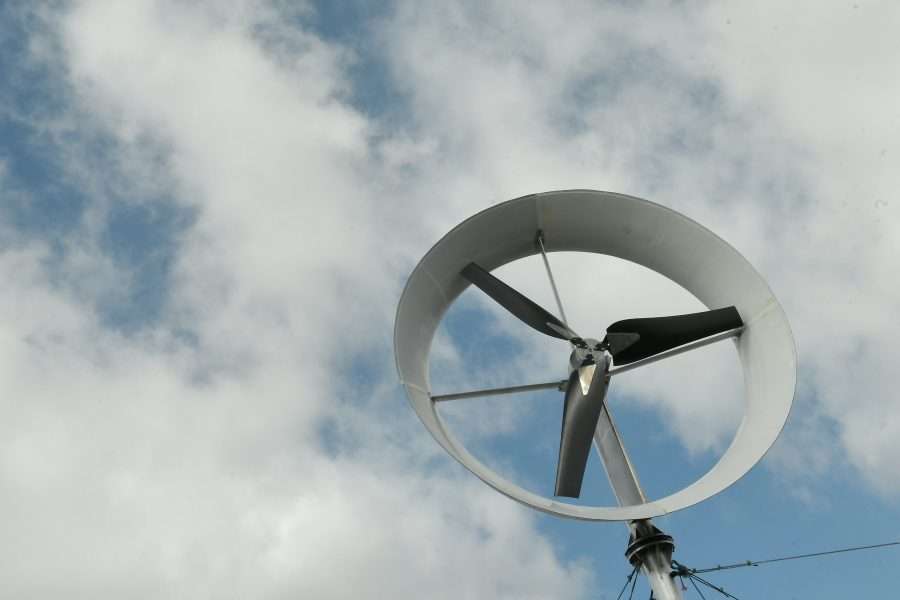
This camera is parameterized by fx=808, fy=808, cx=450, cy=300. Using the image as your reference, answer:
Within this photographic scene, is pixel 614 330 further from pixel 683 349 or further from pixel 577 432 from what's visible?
pixel 577 432

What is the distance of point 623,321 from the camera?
1612 centimetres

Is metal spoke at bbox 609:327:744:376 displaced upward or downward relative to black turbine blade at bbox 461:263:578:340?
downward

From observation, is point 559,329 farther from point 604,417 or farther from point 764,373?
point 764,373

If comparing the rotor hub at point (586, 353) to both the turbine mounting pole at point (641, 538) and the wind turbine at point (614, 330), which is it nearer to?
the wind turbine at point (614, 330)

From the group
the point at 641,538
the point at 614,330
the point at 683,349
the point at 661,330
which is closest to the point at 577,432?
the point at 641,538

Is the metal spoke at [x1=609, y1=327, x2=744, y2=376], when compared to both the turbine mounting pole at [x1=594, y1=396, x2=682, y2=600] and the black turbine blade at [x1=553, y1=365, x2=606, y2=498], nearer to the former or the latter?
the turbine mounting pole at [x1=594, y1=396, x2=682, y2=600]

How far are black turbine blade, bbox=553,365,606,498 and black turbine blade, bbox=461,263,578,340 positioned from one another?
1.65 m

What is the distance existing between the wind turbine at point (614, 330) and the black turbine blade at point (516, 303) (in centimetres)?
2

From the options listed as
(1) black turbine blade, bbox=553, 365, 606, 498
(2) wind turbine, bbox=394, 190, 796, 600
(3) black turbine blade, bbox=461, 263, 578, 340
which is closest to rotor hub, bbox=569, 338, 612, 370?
(2) wind turbine, bbox=394, 190, 796, 600

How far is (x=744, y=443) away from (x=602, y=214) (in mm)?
5530

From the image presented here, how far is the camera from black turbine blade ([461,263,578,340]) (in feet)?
55.2

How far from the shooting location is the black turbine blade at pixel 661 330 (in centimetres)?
1595

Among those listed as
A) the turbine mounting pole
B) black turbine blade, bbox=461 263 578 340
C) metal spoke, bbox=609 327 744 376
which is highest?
black turbine blade, bbox=461 263 578 340

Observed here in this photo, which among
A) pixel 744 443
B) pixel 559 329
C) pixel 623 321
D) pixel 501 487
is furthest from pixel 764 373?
pixel 501 487
